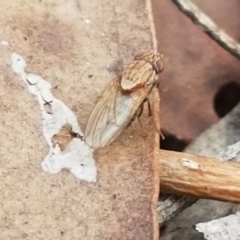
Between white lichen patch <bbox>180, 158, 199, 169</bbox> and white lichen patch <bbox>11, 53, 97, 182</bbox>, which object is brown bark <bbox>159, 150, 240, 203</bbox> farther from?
white lichen patch <bbox>11, 53, 97, 182</bbox>

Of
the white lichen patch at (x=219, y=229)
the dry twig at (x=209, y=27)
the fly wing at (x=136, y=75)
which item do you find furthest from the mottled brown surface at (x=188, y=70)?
the white lichen patch at (x=219, y=229)

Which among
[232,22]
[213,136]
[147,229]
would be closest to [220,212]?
[213,136]

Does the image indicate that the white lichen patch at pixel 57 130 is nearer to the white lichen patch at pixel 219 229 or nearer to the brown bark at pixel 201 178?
the brown bark at pixel 201 178

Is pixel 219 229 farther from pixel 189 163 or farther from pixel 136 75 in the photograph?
pixel 136 75

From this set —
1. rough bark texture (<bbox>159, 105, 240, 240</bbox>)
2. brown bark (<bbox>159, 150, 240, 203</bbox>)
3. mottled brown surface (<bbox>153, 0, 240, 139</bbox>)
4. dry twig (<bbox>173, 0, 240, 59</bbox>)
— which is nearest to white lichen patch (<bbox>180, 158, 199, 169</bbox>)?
brown bark (<bbox>159, 150, 240, 203</bbox>)

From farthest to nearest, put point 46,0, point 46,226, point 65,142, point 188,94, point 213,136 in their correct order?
point 188,94, point 213,136, point 46,0, point 65,142, point 46,226

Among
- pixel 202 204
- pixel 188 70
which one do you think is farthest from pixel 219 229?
pixel 188 70

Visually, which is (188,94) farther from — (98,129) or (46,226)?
(46,226)
